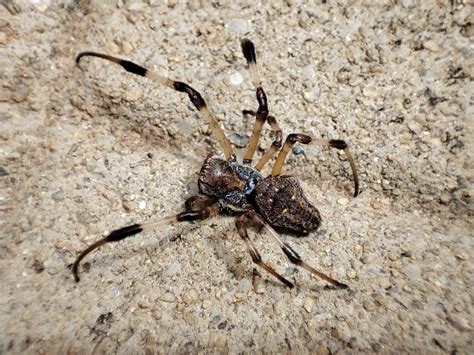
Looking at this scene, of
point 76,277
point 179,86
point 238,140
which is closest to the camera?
point 76,277

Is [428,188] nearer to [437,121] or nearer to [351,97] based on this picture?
[437,121]

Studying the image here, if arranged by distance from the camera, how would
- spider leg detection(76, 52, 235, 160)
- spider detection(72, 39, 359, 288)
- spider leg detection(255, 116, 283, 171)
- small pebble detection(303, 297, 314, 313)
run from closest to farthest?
small pebble detection(303, 297, 314, 313) → spider detection(72, 39, 359, 288) → spider leg detection(76, 52, 235, 160) → spider leg detection(255, 116, 283, 171)

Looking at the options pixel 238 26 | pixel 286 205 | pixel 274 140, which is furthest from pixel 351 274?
pixel 238 26

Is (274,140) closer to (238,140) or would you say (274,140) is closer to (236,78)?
(238,140)

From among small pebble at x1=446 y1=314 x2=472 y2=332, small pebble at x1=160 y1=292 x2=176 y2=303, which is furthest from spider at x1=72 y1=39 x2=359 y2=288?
small pebble at x1=446 y1=314 x2=472 y2=332

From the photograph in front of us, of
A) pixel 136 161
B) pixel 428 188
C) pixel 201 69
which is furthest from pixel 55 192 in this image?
pixel 428 188

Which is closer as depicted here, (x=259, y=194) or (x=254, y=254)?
(x=254, y=254)

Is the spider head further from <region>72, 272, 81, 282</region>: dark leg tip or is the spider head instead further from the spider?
<region>72, 272, 81, 282</region>: dark leg tip
